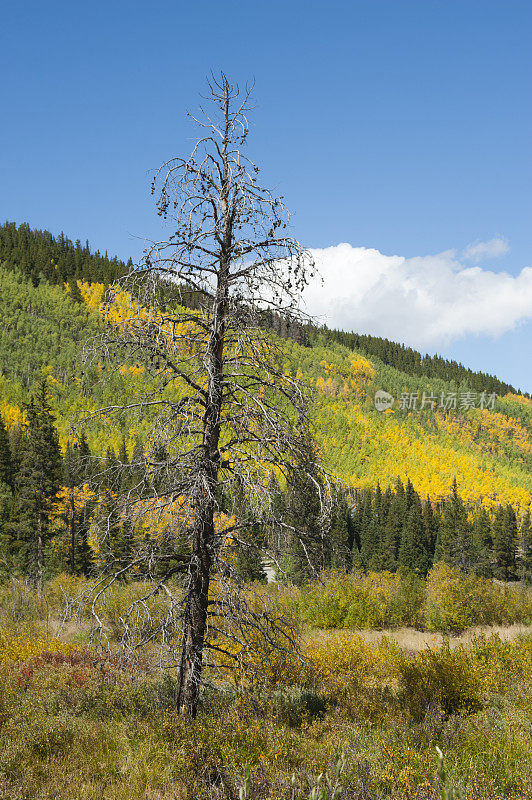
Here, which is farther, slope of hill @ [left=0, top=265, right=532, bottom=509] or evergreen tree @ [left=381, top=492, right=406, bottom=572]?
slope of hill @ [left=0, top=265, right=532, bottom=509]

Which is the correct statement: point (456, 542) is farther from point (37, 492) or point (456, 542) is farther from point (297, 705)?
point (297, 705)

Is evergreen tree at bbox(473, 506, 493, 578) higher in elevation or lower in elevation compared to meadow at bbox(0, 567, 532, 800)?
lower

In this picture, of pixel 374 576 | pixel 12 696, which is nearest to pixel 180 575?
pixel 12 696

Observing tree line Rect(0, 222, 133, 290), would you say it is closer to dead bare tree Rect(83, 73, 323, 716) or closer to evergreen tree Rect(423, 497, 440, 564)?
evergreen tree Rect(423, 497, 440, 564)

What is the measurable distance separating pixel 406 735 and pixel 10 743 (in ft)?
16.5

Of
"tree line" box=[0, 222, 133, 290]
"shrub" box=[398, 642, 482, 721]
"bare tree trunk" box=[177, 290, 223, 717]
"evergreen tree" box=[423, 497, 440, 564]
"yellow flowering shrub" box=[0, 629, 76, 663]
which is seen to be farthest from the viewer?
"tree line" box=[0, 222, 133, 290]

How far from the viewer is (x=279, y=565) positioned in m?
5.84

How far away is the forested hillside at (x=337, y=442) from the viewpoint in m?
18.5

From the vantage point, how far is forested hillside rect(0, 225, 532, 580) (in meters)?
18.5

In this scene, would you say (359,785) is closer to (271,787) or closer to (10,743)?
(271,787)
